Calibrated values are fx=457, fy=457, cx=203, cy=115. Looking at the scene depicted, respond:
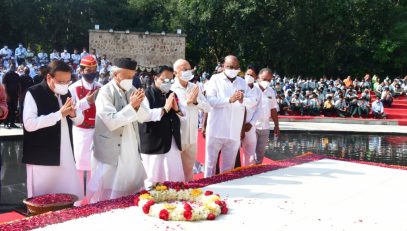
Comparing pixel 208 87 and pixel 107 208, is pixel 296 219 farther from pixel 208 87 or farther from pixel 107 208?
pixel 208 87

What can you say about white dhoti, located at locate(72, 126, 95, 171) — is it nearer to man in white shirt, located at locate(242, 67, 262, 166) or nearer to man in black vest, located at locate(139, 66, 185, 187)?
man in black vest, located at locate(139, 66, 185, 187)

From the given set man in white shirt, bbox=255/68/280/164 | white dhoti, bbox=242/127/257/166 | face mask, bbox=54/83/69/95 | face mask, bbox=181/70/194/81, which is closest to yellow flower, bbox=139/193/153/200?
face mask, bbox=54/83/69/95

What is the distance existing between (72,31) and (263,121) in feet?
91.0

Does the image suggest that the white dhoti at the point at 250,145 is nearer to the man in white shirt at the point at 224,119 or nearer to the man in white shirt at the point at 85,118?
the man in white shirt at the point at 224,119

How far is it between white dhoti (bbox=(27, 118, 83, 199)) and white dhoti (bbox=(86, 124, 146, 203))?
212mm

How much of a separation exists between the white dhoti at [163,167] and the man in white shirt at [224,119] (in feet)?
3.31

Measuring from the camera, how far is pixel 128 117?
4098 mm

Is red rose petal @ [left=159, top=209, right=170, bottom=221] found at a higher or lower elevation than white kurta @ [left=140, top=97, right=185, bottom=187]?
lower

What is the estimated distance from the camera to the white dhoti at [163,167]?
509cm

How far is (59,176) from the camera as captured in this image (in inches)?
174

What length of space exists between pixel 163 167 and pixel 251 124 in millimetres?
1900

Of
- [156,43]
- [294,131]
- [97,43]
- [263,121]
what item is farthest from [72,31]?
[263,121]

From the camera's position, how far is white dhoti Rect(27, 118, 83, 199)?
433 centimetres

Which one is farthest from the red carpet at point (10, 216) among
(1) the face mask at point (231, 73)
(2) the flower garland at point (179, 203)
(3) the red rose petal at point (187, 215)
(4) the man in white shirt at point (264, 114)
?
(4) the man in white shirt at point (264, 114)
